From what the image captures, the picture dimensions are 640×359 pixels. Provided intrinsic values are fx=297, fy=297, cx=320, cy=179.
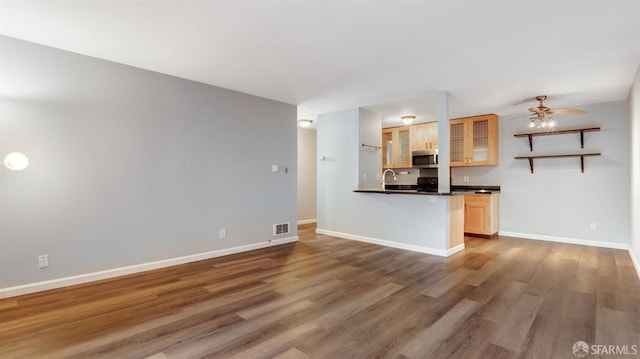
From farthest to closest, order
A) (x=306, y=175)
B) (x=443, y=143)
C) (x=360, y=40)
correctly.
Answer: (x=306, y=175) < (x=443, y=143) < (x=360, y=40)

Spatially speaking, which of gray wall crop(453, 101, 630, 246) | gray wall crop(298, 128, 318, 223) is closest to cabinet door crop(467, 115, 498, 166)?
gray wall crop(453, 101, 630, 246)

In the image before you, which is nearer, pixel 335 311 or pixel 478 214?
pixel 335 311

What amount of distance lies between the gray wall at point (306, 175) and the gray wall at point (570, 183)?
4.00 meters

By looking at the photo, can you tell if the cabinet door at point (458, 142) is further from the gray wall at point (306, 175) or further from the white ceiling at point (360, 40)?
the gray wall at point (306, 175)

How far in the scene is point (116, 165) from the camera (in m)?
3.46

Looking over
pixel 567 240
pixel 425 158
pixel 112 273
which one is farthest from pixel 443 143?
pixel 112 273

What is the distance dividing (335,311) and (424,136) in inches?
210

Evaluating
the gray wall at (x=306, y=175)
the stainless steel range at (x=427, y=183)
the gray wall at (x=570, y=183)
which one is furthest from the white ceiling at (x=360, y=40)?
the gray wall at (x=306, y=175)

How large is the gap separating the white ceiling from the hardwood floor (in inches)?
96.6

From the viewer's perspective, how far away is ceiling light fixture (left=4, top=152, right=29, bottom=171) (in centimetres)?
273

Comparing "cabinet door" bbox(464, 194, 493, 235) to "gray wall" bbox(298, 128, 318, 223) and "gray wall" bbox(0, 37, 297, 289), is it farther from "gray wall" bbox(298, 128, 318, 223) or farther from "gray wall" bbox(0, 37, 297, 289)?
"gray wall" bbox(0, 37, 297, 289)

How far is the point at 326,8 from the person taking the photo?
7.61 feet

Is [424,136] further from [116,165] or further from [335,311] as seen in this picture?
[116,165]

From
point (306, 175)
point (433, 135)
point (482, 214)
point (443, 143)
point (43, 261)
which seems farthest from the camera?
point (306, 175)
